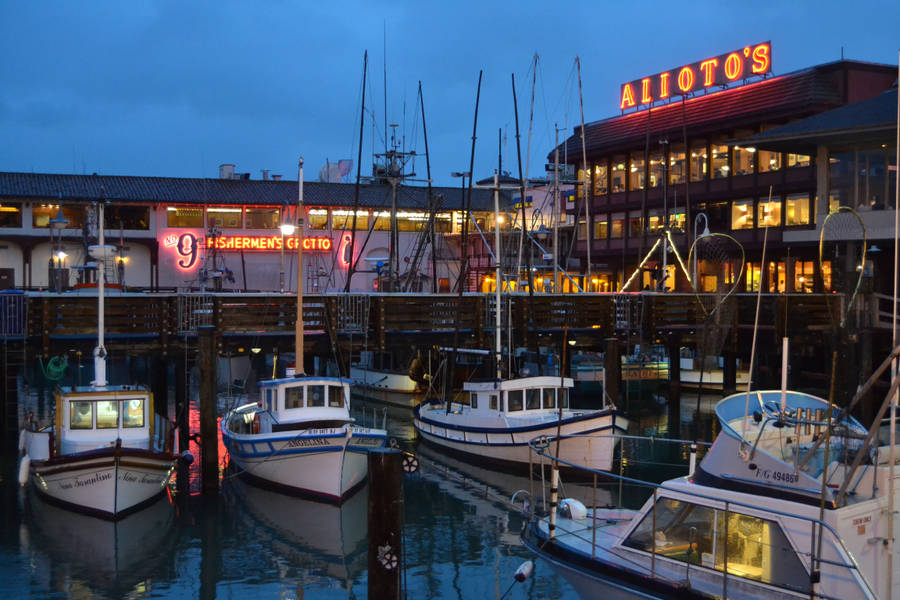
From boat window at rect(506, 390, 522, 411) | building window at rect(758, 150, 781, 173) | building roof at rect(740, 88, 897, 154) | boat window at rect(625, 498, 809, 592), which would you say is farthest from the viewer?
building window at rect(758, 150, 781, 173)

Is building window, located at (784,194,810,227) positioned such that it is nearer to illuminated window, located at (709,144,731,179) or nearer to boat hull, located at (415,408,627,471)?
illuminated window, located at (709,144,731,179)

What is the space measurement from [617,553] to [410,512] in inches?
436

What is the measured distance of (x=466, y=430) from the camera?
95.8 ft

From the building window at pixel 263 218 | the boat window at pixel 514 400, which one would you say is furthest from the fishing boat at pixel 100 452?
the building window at pixel 263 218

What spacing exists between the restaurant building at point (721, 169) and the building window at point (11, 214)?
35.1 m

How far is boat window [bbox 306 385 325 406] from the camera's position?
25.8 metres

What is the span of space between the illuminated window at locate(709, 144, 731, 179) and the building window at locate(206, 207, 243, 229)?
30325mm

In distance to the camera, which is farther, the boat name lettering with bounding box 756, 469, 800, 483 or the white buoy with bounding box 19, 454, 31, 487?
the white buoy with bounding box 19, 454, 31, 487

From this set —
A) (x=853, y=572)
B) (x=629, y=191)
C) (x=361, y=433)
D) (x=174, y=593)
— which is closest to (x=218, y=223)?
(x=629, y=191)

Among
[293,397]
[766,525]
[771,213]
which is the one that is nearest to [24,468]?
[293,397]

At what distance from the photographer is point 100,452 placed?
21.9m

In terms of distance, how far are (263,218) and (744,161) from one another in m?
31.0

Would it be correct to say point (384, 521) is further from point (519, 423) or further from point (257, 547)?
point (519, 423)

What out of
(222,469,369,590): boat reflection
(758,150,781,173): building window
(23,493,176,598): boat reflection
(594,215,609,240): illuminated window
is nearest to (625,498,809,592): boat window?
(222,469,369,590): boat reflection
